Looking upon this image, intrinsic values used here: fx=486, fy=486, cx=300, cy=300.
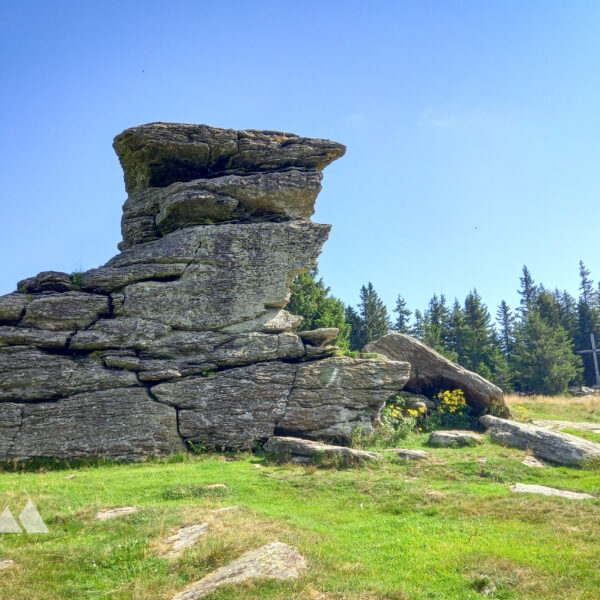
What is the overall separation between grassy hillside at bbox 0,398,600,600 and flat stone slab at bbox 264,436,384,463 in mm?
894

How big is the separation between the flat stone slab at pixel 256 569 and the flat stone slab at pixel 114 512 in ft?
14.7

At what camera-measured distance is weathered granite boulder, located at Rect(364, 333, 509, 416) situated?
27328 millimetres

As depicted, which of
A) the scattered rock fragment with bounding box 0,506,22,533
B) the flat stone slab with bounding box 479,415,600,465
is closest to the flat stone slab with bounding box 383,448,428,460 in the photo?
the flat stone slab with bounding box 479,415,600,465

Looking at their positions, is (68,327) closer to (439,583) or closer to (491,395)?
(439,583)

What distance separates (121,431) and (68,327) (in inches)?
219

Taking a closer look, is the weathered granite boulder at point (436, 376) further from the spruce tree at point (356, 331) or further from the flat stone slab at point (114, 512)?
the spruce tree at point (356, 331)

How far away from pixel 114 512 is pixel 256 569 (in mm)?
5642

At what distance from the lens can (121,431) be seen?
20.0 m

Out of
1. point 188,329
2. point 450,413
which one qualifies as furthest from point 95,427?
point 450,413

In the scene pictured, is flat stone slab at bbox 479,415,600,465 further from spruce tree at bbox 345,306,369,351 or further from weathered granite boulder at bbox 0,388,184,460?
spruce tree at bbox 345,306,369,351

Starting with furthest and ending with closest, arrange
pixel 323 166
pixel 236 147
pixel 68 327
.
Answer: pixel 323 166
pixel 236 147
pixel 68 327

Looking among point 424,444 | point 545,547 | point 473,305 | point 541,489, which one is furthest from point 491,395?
point 473,305

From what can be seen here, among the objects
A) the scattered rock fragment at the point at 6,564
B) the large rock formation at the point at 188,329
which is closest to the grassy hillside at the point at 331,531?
the scattered rock fragment at the point at 6,564

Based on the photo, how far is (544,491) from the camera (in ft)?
47.6
